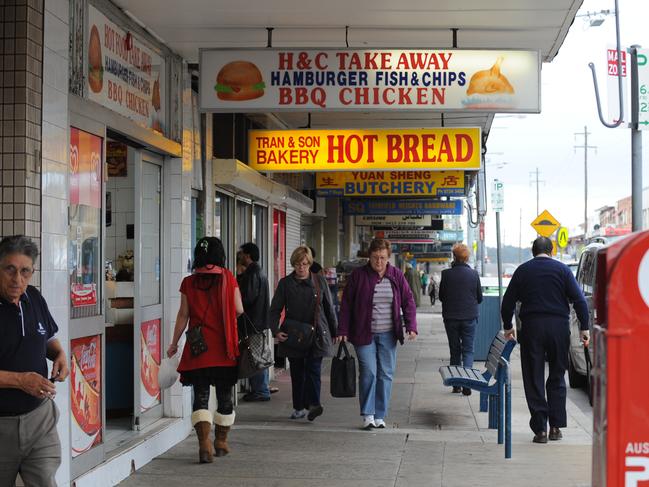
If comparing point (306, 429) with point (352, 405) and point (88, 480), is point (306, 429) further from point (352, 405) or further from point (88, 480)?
point (88, 480)

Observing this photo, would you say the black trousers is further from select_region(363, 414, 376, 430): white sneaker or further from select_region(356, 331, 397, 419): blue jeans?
select_region(363, 414, 376, 430): white sneaker

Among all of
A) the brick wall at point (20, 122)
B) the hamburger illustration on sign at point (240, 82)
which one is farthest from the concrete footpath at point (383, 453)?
the hamburger illustration on sign at point (240, 82)

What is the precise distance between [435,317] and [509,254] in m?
128

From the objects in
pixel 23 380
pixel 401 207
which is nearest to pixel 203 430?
pixel 23 380

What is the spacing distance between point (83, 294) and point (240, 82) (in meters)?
2.37

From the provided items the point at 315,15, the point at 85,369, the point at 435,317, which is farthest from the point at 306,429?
the point at 435,317

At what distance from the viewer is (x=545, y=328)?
8305 millimetres

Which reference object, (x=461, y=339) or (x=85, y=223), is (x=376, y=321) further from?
(x=85, y=223)

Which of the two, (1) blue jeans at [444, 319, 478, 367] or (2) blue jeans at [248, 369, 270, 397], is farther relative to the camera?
(1) blue jeans at [444, 319, 478, 367]

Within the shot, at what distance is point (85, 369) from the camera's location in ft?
22.1

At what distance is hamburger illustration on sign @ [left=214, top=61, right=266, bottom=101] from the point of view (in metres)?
7.99

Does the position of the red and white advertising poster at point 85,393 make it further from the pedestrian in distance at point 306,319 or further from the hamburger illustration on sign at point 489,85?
the hamburger illustration on sign at point 489,85

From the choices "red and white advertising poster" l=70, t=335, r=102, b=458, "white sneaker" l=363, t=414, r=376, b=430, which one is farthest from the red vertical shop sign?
"red and white advertising poster" l=70, t=335, r=102, b=458

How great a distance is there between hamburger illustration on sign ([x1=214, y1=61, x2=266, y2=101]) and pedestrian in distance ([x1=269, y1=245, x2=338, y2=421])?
2.08 metres
